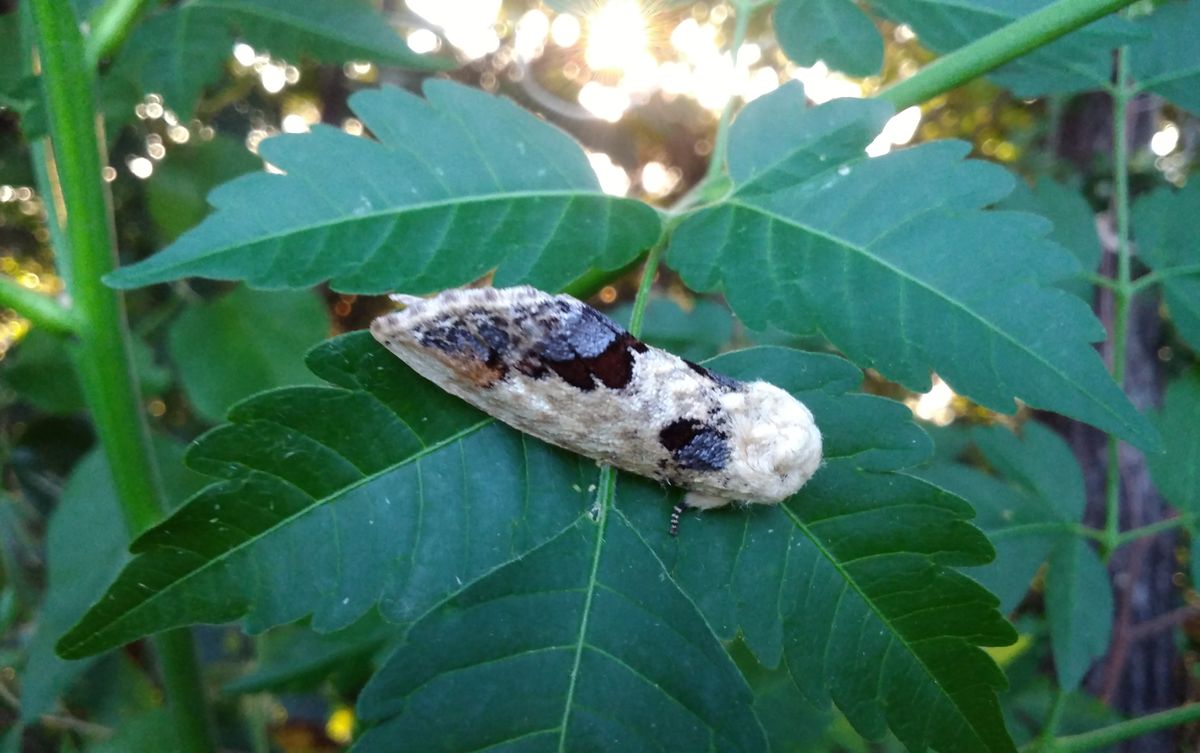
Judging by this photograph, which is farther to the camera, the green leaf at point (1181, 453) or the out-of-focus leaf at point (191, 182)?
the out-of-focus leaf at point (191, 182)

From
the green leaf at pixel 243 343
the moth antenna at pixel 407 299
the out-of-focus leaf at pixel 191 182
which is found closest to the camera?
the moth antenna at pixel 407 299

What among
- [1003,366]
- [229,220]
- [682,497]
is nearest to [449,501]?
[682,497]

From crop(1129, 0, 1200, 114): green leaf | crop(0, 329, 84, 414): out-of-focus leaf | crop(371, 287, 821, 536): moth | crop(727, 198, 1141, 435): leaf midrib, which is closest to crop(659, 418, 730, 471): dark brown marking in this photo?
crop(371, 287, 821, 536): moth

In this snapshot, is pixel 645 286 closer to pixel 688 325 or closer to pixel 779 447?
pixel 779 447

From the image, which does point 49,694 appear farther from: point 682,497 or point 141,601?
point 682,497

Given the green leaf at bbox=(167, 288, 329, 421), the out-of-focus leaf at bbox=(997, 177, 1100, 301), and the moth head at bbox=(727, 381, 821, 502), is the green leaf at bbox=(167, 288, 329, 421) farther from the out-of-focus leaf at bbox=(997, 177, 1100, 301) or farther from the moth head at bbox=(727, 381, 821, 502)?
the out-of-focus leaf at bbox=(997, 177, 1100, 301)

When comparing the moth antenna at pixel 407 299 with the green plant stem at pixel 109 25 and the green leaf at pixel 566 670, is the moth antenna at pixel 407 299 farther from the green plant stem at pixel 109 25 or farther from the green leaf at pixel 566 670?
the green plant stem at pixel 109 25

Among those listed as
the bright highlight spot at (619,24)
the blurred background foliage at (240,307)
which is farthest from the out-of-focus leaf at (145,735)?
the bright highlight spot at (619,24)
